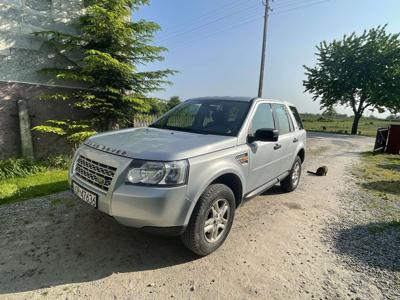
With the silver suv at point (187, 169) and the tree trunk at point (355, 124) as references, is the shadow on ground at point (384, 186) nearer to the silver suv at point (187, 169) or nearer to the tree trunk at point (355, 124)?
the silver suv at point (187, 169)

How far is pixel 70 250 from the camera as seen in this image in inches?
120

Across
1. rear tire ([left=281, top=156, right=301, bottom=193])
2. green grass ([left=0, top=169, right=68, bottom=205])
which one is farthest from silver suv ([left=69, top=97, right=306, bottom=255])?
green grass ([left=0, top=169, right=68, bottom=205])

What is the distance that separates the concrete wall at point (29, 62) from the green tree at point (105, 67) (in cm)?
28

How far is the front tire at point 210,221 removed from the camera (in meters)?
2.77

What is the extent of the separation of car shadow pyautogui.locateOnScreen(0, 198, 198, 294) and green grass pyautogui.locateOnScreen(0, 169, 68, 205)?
700 mm

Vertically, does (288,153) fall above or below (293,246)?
above

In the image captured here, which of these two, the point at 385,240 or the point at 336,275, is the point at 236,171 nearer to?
the point at 336,275

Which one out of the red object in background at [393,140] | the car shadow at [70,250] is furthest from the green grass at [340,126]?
the car shadow at [70,250]

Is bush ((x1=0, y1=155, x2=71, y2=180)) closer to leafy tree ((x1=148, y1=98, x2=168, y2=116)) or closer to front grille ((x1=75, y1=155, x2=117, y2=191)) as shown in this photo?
leafy tree ((x1=148, y1=98, x2=168, y2=116))

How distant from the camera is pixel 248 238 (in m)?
3.55

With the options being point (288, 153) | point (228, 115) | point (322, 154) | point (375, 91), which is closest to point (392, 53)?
point (375, 91)

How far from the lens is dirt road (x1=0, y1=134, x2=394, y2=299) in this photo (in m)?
2.51

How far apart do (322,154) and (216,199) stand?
9.36 meters

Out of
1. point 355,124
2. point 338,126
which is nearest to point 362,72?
point 355,124
